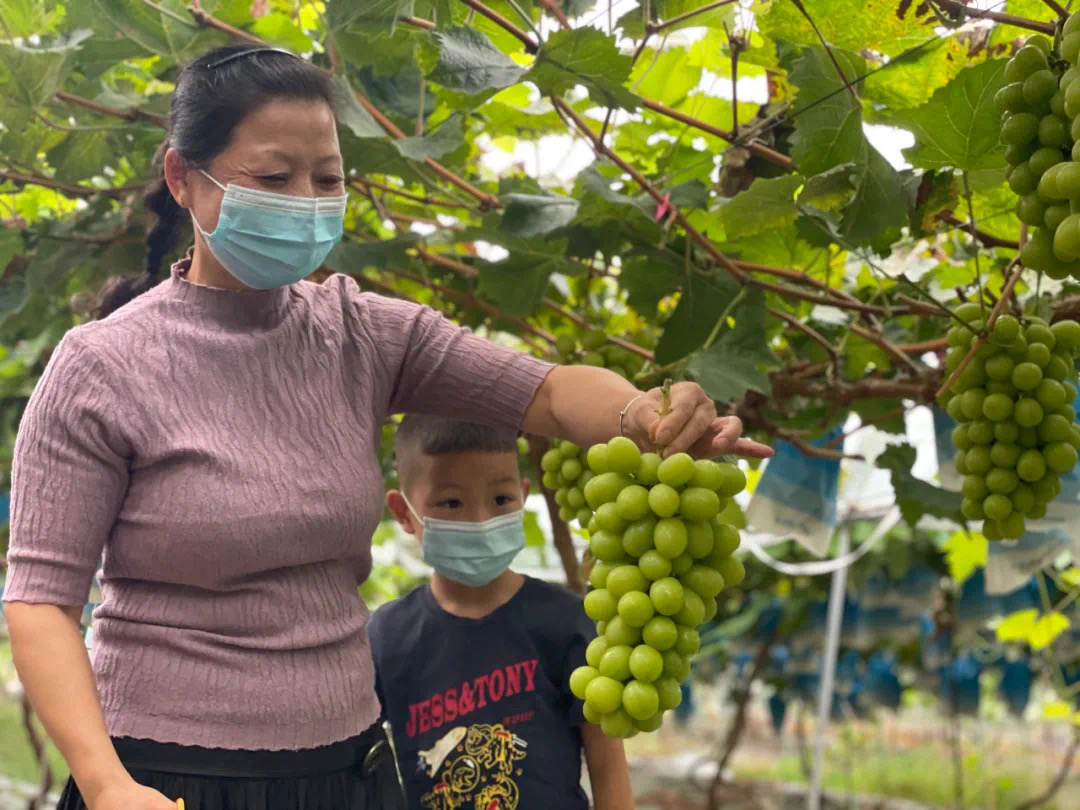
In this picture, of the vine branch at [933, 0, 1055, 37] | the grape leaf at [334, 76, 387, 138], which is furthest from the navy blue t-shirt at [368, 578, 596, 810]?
the vine branch at [933, 0, 1055, 37]

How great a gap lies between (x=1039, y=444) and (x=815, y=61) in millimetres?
520

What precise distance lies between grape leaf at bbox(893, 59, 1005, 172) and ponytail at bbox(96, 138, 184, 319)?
86 cm

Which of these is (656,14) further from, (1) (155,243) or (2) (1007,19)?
(1) (155,243)

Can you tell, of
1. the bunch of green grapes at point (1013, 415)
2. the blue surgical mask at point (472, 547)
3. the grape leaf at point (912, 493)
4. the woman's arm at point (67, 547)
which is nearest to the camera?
the woman's arm at point (67, 547)

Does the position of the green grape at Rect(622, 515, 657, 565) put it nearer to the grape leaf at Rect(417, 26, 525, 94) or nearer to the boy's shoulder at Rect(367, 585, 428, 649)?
the grape leaf at Rect(417, 26, 525, 94)

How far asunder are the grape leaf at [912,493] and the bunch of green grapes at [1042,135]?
3.28 feet

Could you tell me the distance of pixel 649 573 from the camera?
0.98 metres

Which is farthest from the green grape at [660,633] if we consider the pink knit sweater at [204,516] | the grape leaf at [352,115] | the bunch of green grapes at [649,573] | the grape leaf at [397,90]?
the grape leaf at [397,90]

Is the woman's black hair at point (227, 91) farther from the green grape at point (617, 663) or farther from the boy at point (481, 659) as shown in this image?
the green grape at point (617, 663)

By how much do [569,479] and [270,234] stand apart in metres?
0.60

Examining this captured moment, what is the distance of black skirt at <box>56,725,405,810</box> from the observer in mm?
1039

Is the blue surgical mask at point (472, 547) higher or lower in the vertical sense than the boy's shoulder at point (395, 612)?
higher

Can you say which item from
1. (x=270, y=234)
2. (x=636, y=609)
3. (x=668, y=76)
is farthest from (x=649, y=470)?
(x=668, y=76)

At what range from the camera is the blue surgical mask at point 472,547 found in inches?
57.9
